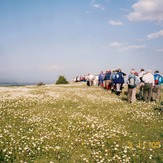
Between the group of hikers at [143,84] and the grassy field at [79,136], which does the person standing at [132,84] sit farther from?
the grassy field at [79,136]

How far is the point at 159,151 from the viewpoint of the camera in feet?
39.4

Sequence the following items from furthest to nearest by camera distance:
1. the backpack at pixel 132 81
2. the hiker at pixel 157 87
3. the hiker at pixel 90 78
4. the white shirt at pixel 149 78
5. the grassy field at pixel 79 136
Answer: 1. the hiker at pixel 90 78
2. the hiker at pixel 157 87
3. the white shirt at pixel 149 78
4. the backpack at pixel 132 81
5. the grassy field at pixel 79 136

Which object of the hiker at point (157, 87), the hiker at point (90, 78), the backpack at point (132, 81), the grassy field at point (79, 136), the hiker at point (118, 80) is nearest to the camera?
the grassy field at point (79, 136)

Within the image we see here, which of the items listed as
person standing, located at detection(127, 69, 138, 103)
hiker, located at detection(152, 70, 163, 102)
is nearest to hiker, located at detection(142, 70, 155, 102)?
hiker, located at detection(152, 70, 163, 102)

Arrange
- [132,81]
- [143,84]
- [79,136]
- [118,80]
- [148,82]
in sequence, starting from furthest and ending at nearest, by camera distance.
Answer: [118,80] → [143,84] → [148,82] → [132,81] → [79,136]

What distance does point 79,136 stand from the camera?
546 inches

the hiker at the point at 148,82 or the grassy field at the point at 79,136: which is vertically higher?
the hiker at the point at 148,82

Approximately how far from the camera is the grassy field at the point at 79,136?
37.1 ft

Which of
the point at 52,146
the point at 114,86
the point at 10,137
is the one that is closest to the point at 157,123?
the point at 52,146

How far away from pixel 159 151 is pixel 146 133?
3.11m

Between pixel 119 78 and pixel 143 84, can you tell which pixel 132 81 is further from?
pixel 119 78

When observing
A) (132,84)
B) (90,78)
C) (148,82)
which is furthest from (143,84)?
(90,78)

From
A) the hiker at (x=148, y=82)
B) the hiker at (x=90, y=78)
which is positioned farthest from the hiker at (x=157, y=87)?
the hiker at (x=90, y=78)

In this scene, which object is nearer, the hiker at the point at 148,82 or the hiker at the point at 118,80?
the hiker at the point at 148,82
